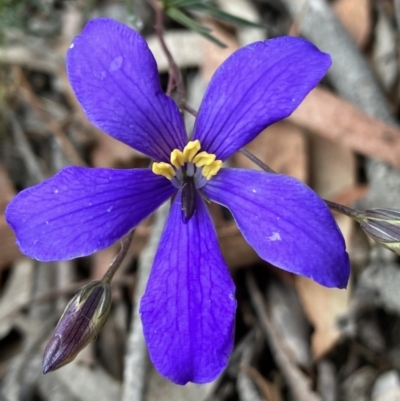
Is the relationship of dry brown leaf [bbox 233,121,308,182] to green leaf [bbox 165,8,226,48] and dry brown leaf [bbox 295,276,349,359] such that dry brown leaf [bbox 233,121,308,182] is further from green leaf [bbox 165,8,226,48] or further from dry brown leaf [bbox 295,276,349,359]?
green leaf [bbox 165,8,226,48]

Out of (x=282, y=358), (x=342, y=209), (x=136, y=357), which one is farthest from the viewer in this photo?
(x=282, y=358)

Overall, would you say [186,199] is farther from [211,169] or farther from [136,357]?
[136,357]

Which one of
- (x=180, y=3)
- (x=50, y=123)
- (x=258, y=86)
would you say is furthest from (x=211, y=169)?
(x=50, y=123)

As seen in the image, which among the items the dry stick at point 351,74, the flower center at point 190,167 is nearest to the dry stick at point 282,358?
the dry stick at point 351,74

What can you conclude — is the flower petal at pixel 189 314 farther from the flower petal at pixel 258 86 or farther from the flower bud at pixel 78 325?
the flower petal at pixel 258 86

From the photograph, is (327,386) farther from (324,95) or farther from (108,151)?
(108,151)

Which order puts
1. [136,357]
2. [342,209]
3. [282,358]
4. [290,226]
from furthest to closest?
[282,358]
[136,357]
[342,209]
[290,226]
